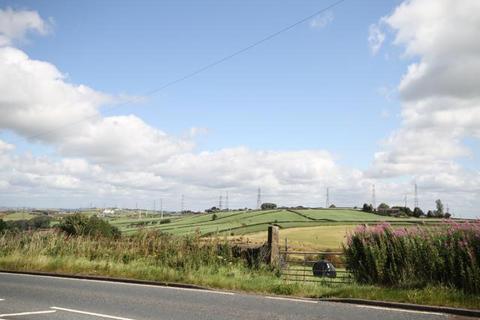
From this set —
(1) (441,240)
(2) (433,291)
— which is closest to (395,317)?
(2) (433,291)

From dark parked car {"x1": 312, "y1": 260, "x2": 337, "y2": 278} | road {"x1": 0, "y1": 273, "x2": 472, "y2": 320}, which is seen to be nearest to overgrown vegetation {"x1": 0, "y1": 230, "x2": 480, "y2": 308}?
road {"x1": 0, "y1": 273, "x2": 472, "y2": 320}

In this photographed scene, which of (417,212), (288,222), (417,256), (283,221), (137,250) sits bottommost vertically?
(137,250)

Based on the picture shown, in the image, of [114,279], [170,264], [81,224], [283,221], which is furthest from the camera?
[283,221]

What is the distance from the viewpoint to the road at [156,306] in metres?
9.63

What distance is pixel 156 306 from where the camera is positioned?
1083 cm

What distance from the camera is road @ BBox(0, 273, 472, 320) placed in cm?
963

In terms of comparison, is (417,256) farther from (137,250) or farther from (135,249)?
(135,249)

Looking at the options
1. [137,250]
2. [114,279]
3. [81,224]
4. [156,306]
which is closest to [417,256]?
[156,306]

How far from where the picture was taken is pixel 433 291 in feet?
38.0

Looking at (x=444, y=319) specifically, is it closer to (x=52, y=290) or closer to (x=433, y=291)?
(x=433, y=291)

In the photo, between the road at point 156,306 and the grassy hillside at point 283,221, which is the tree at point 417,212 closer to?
the grassy hillside at point 283,221

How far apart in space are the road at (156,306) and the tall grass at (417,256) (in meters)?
2.98

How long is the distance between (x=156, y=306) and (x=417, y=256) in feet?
25.3

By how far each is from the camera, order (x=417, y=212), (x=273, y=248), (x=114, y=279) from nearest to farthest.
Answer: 1. (x=114, y=279)
2. (x=273, y=248)
3. (x=417, y=212)
